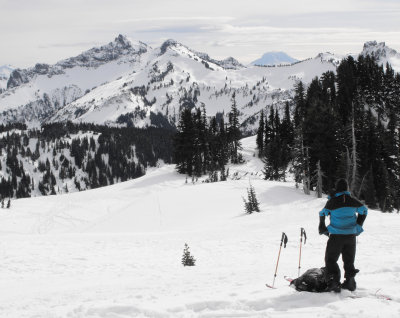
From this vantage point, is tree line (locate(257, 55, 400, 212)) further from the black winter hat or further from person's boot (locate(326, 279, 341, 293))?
person's boot (locate(326, 279, 341, 293))

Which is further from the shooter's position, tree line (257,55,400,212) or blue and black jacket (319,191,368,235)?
tree line (257,55,400,212)

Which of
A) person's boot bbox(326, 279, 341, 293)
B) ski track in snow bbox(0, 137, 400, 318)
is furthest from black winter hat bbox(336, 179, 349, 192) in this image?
ski track in snow bbox(0, 137, 400, 318)

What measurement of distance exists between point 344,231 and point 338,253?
1.74 feet

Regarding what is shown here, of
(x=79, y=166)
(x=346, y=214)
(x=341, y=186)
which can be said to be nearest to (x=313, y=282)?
(x=346, y=214)

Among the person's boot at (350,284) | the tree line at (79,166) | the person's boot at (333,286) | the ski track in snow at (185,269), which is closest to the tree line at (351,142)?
the ski track in snow at (185,269)

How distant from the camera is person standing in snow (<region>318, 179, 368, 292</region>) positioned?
808 cm

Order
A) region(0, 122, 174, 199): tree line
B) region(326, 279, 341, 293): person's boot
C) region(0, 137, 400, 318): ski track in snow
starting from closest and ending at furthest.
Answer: region(0, 137, 400, 318): ski track in snow < region(326, 279, 341, 293): person's boot < region(0, 122, 174, 199): tree line

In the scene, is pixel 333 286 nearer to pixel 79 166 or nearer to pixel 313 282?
pixel 313 282

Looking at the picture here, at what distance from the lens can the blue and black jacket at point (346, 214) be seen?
8.08 m

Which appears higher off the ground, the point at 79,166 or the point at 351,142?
the point at 351,142

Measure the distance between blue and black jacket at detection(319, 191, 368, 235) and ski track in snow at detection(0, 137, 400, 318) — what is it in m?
1.39

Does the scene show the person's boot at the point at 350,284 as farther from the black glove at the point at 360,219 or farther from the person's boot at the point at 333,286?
the black glove at the point at 360,219

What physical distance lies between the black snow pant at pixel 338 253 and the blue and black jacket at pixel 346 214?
16cm

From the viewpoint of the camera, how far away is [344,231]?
809cm
